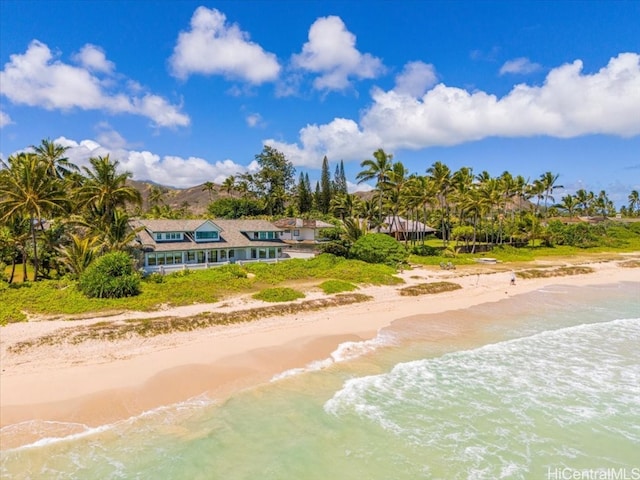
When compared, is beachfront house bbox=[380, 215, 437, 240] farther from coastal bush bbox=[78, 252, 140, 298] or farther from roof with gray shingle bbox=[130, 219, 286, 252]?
coastal bush bbox=[78, 252, 140, 298]

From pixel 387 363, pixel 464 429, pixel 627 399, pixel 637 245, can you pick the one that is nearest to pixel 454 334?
pixel 387 363

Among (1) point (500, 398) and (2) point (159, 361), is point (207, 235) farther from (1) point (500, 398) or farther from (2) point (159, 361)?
(1) point (500, 398)

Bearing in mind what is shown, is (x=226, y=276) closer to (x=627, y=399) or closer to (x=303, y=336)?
(x=303, y=336)

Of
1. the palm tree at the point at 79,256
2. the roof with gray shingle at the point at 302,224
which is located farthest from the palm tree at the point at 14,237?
the roof with gray shingle at the point at 302,224

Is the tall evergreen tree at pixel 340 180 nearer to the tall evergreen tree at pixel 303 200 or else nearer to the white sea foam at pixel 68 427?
the tall evergreen tree at pixel 303 200

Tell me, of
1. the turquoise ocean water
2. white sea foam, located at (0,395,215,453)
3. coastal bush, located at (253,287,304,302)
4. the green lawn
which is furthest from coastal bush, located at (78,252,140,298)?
the turquoise ocean water

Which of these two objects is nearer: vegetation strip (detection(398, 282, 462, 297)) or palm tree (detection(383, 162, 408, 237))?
vegetation strip (detection(398, 282, 462, 297))

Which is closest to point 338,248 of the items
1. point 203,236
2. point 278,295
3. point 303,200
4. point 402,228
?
point 203,236
